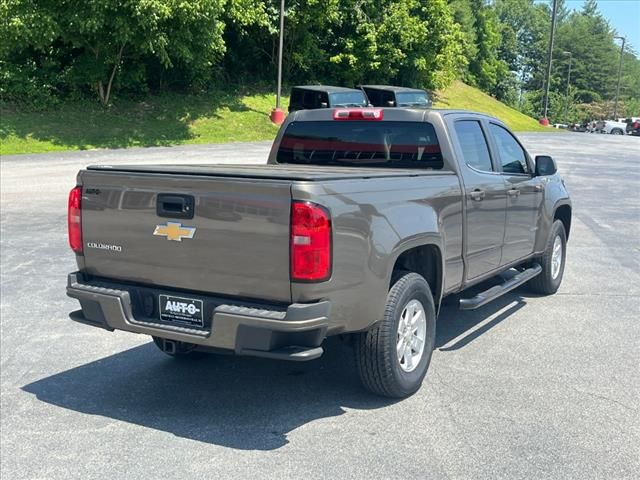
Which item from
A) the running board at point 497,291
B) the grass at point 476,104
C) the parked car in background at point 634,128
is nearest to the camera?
the running board at point 497,291

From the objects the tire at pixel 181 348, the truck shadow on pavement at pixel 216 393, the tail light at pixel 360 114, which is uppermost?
the tail light at pixel 360 114

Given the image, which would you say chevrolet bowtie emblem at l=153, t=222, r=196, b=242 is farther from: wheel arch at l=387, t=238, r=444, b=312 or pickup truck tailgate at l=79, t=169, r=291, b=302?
wheel arch at l=387, t=238, r=444, b=312

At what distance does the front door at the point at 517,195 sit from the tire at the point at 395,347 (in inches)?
66.3

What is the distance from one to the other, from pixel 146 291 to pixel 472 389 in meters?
2.28

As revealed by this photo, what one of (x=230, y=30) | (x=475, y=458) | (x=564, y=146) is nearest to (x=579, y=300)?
(x=475, y=458)

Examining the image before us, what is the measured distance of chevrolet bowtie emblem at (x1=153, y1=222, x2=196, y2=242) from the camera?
3.94 m

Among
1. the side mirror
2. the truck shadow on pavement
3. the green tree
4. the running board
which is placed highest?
the green tree

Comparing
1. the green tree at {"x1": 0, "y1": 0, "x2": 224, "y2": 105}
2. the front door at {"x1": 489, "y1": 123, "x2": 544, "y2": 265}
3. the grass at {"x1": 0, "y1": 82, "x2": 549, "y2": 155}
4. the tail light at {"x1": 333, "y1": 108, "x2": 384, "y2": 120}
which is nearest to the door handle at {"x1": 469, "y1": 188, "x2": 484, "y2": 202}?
the front door at {"x1": 489, "y1": 123, "x2": 544, "y2": 265}

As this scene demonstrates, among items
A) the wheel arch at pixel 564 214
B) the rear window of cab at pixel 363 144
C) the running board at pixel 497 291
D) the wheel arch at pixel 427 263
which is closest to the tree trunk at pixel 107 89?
the wheel arch at pixel 564 214

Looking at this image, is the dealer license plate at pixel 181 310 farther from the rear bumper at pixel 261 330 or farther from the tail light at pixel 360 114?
the tail light at pixel 360 114

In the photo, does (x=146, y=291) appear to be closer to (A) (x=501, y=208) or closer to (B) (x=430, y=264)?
(B) (x=430, y=264)

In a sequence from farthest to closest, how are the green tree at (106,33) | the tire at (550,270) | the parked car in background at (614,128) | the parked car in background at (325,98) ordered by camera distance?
the parked car in background at (614,128) < the green tree at (106,33) < the parked car in background at (325,98) < the tire at (550,270)

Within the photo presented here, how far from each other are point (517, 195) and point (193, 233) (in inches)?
131

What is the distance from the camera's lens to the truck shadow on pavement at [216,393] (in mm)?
4156
